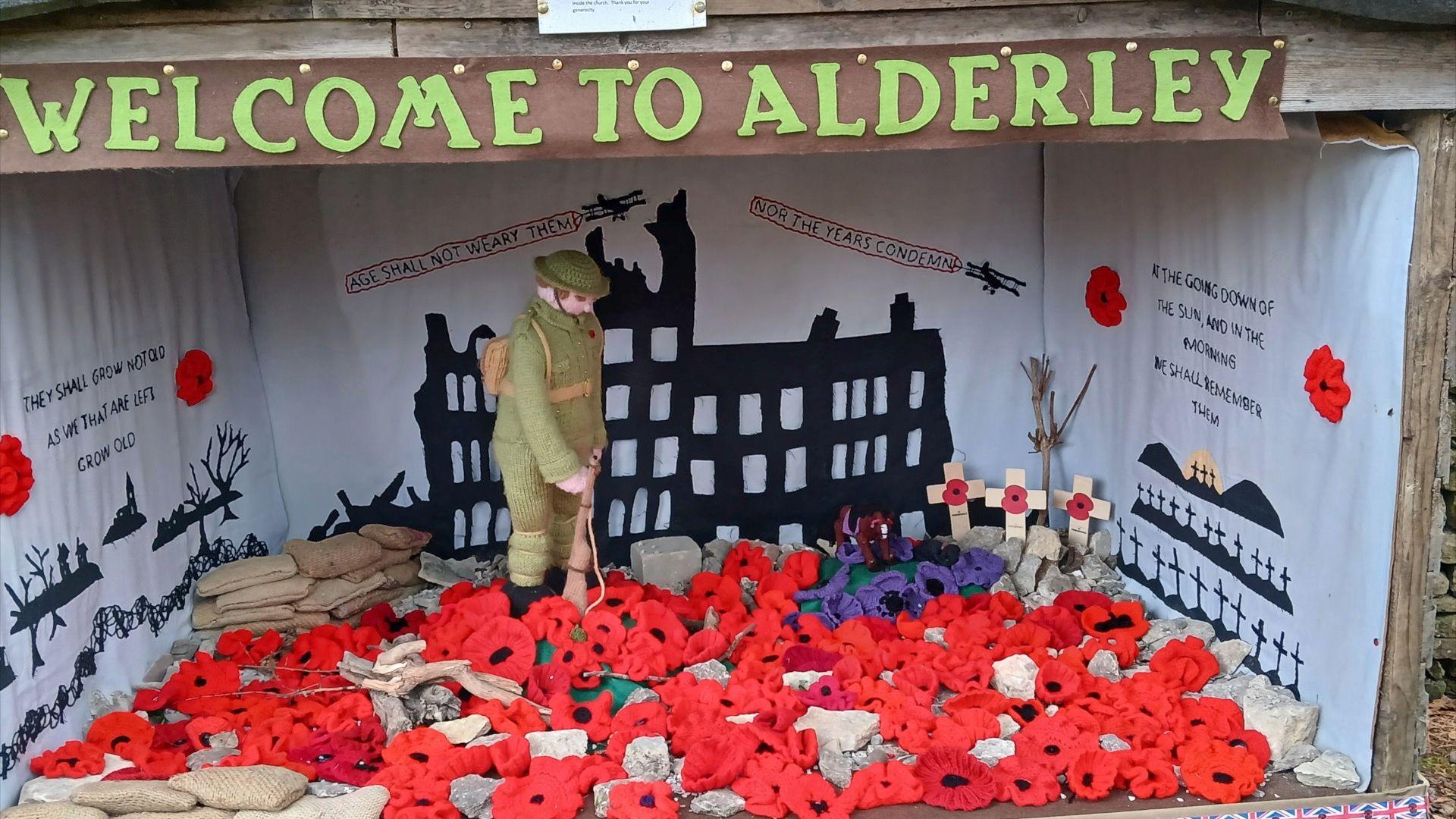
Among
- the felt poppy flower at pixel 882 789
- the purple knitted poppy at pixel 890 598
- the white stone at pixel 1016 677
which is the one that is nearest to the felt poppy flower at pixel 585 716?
the felt poppy flower at pixel 882 789

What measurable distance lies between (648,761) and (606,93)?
2.29 metres

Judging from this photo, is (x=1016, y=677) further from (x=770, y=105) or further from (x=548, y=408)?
(x=770, y=105)

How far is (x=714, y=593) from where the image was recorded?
5684 mm

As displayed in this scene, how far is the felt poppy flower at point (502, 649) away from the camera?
16.1 feet

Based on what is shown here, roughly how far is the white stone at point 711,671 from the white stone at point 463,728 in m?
0.85

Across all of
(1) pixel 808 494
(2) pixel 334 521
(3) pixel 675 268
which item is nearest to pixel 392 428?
(2) pixel 334 521

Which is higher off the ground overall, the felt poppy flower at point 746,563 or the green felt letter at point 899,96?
the green felt letter at point 899,96

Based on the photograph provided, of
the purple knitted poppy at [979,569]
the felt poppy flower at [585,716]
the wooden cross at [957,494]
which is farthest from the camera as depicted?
the wooden cross at [957,494]

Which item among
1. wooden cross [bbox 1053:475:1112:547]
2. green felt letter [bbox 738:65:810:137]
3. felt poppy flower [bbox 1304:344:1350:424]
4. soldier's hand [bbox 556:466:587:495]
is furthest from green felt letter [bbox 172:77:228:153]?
wooden cross [bbox 1053:475:1112:547]

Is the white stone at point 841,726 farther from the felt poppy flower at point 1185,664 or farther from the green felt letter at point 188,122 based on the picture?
the green felt letter at point 188,122

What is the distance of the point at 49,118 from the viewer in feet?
11.2

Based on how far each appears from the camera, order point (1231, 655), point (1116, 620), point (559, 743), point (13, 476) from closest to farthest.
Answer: point (13, 476)
point (559, 743)
point (1231, 655)
point (1116, 620)

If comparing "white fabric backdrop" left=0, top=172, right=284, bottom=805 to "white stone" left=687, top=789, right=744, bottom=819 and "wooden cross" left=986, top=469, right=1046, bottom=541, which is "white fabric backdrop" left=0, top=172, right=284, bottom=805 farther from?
"wooden cross" left=986, top=469, right=1046, bottom=541

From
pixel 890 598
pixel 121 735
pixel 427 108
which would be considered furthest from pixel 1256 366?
pixel 121 735
